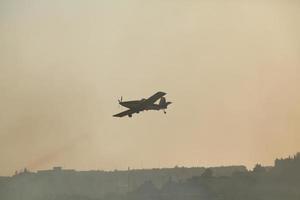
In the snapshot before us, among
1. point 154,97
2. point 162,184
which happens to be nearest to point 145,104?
point 154,97

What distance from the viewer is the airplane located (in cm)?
188

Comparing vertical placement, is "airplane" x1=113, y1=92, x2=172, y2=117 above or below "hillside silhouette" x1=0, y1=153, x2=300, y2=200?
above

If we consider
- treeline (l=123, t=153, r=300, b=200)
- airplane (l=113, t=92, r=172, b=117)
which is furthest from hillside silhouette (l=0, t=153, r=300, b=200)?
airplane (l=113, t=92, r=172, b=117)

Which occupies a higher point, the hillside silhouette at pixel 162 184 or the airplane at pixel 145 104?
the airplane at pixel 145 104

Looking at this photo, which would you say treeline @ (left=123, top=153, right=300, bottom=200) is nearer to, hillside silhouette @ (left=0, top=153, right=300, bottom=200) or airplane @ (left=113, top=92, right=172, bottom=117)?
hillside silhouette @ (left=0, top=153, right=300, bottom=200)

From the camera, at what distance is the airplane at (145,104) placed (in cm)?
188

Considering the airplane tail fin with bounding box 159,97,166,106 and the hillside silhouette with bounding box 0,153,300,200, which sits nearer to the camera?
the hillside silhouette with bounding box 0,153,300,200

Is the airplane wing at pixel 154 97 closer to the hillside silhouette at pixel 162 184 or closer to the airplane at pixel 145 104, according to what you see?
the airplane at pixel 145 104

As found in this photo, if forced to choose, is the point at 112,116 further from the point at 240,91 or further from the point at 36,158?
the point at 240,91

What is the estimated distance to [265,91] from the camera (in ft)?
6.58

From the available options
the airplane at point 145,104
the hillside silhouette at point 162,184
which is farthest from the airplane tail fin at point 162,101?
the hillside silhouette at point 162,184

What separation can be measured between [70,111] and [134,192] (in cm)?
35

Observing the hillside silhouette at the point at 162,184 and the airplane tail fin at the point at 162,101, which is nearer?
the hillside silhouette at the point at 162,184

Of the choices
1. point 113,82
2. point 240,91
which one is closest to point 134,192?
point 113,82
